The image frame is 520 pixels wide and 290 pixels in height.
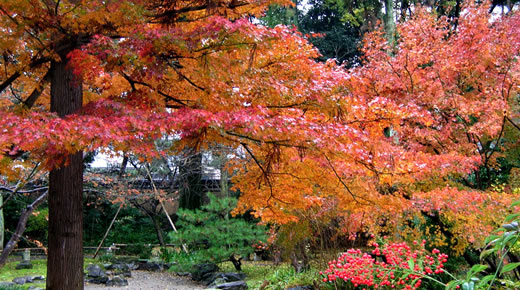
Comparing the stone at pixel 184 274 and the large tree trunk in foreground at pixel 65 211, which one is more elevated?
the large tree trunk in foreground at pixel 65 211

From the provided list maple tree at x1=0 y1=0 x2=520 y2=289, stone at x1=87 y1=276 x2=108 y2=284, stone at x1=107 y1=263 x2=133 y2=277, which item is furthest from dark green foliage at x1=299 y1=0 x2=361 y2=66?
maple tree at x1=0 y1=0 x2=520 y2=289

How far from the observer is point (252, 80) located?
188 inches

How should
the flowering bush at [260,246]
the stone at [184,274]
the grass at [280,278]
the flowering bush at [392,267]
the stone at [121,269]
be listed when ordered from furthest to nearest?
the stone at [184,274] → the stone at [121,269] → the flowering bush at [260,246] → the grass at [280,278] → the flowering bush at [392,267]

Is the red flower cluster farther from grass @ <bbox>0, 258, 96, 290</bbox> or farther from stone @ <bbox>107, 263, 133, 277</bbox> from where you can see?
grass @ <bbox>0, 258, 96, 290</bbox>

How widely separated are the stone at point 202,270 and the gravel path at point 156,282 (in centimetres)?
20

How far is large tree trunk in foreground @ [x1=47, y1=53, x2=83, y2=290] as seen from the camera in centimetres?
489

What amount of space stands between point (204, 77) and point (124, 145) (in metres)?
1.19

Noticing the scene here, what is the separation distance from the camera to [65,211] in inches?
194

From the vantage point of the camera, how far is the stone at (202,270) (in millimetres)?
12027

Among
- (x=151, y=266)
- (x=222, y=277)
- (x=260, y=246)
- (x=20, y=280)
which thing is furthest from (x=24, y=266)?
(x=260, y=246)

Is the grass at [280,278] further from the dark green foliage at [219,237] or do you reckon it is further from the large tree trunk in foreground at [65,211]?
the large tree trunk in foreground at [65,211]

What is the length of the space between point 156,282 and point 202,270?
1312 millimetres

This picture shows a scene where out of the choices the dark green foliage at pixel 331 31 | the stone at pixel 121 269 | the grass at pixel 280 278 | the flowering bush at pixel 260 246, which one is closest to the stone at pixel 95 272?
the stone at pixel 121 269

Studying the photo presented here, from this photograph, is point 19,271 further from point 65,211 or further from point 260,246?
point 65,211
